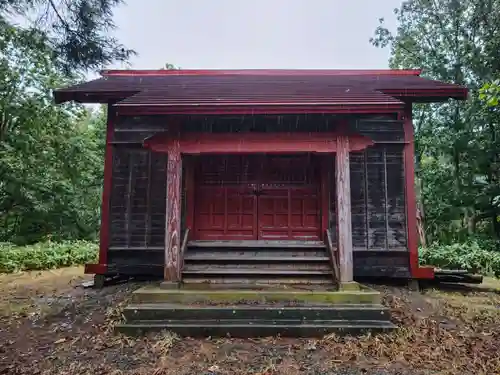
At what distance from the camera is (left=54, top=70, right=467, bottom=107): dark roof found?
4.57m

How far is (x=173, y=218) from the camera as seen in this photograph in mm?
4535

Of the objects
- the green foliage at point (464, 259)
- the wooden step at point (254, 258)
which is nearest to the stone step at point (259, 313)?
the wooden step at point (254, 258)

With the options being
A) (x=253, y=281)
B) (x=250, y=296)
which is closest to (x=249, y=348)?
(x=250, y=296)

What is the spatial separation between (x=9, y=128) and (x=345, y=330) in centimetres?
1266

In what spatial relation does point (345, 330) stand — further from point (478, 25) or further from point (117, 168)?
point (478, 25)

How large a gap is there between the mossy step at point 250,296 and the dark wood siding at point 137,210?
5.39 ft

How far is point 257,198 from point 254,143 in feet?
5.81

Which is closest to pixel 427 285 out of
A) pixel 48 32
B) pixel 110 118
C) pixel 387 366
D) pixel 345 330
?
pixel 345 330

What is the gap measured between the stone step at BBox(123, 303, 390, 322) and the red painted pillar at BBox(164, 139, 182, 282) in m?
0.58

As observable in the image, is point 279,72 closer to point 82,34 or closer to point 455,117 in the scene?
point 82,34

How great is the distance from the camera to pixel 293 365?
10.4 feet

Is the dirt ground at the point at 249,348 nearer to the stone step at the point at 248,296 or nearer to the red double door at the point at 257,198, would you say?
the stone step at the point at 248,296

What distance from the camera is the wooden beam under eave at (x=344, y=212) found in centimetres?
442

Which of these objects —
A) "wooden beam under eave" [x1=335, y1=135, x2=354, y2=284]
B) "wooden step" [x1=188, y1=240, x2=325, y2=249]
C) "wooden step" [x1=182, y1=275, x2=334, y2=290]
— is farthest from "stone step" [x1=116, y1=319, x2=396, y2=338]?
"wooden step" [x1=188, y1=240, x2=325, y2=249]
